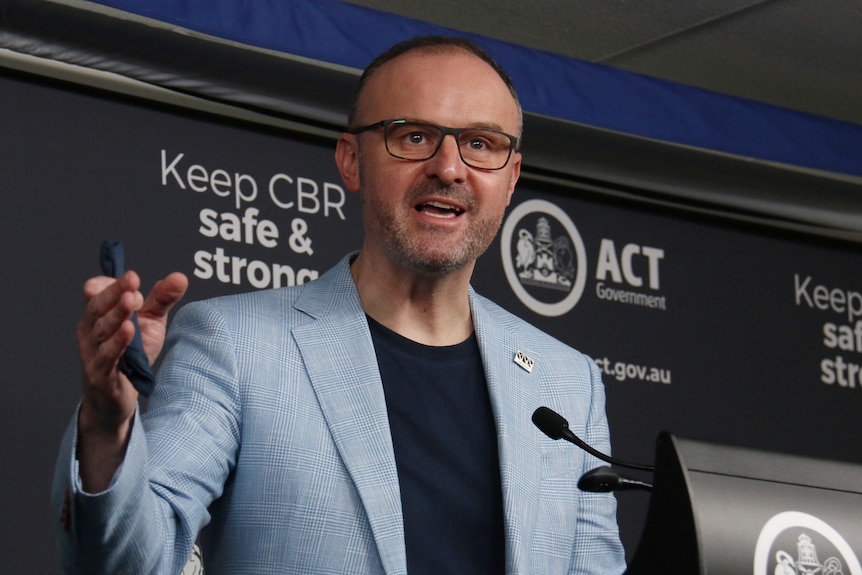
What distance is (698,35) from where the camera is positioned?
392cm

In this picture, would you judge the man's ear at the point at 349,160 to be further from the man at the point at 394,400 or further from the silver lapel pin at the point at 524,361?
the silver lapel pin at the point at 524,361

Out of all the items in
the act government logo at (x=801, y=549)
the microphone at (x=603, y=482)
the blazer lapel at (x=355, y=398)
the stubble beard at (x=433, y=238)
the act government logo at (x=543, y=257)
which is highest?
the act government logo at (x=543, y=257)

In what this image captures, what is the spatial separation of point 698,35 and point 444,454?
87.2 inches

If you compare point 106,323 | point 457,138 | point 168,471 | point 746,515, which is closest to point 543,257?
point 457,138

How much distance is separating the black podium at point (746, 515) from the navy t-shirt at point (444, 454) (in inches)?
17.2

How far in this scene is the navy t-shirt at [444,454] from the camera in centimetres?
197

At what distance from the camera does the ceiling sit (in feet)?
12.3

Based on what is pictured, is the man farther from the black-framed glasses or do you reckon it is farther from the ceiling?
the ceiling

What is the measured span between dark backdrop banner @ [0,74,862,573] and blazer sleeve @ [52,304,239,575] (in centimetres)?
97

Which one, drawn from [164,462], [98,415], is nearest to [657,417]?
[164,462]

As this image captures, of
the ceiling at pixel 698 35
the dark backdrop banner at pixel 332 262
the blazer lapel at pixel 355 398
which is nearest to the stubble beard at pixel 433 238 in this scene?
the blazer lapel at pixel 355 398

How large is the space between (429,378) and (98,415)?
78 centimetres

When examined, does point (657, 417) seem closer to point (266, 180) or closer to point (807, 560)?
point (266, 180)

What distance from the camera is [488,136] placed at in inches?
85.2
